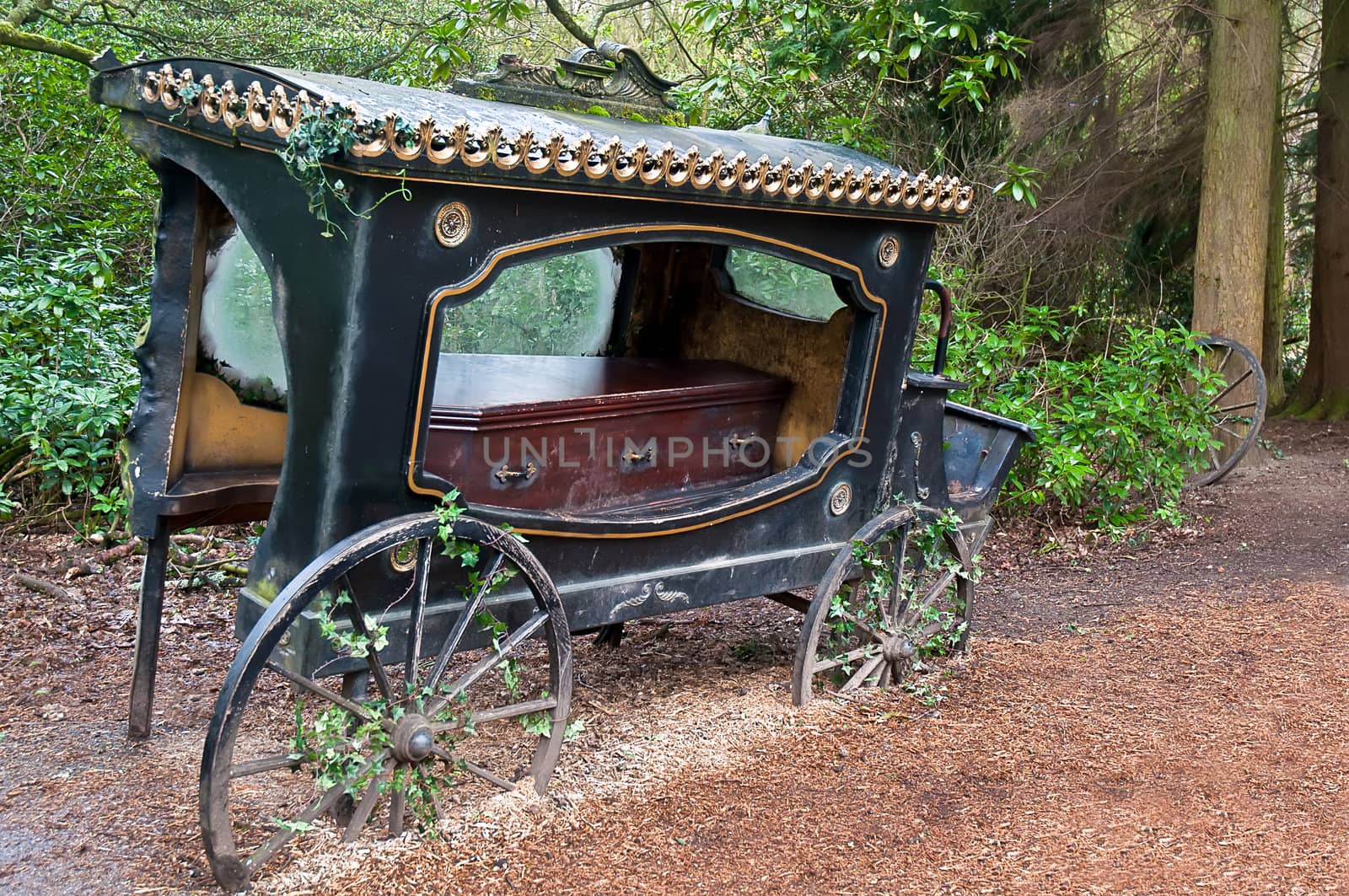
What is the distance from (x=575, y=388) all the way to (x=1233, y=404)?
572 centimetres

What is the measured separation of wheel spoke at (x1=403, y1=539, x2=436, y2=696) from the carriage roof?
0.91 meters

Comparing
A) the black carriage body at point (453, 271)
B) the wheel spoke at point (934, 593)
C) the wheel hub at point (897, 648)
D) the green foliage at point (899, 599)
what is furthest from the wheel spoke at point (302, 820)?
the wheel spoke at point (934, 593)

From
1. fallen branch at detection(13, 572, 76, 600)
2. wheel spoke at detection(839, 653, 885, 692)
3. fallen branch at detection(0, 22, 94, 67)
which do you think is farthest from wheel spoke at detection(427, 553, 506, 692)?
fallen branch at detection(0, 22, 94, 67)

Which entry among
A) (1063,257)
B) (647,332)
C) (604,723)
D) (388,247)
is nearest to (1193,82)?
(1063,257)

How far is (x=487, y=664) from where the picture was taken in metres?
3.07

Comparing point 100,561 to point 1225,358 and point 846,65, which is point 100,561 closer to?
point 846,65

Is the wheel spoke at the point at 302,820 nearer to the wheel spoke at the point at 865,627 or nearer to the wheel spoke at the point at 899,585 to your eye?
the wheel spoke at the point at 865,627

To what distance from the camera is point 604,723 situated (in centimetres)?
392

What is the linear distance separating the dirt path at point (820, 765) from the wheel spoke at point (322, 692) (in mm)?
392

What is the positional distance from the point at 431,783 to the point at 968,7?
6762mm

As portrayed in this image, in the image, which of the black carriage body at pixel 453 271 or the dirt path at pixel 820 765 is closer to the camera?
the black carriage body at pixel 453 271

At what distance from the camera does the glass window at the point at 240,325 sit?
363cm

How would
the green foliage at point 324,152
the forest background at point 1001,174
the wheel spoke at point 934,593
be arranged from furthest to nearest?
the forest background at point 1001,174, the wheel spoke at point 934,593, the green foliage at point 324,152

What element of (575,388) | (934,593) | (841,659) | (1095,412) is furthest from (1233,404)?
(575,388)
